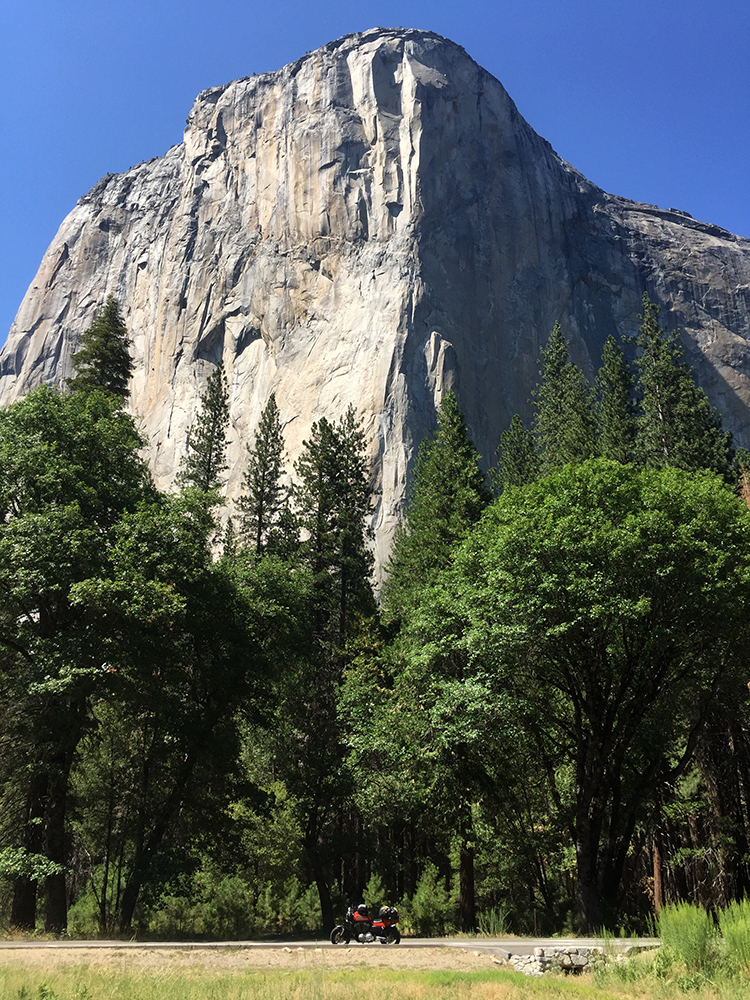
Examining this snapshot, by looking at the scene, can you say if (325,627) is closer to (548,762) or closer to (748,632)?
(548,762)

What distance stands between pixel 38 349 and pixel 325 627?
246ft

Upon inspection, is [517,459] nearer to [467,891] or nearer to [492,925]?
[467,891]

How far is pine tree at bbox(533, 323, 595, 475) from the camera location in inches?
1303

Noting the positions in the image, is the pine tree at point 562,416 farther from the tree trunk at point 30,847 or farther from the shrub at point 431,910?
the tree trunk at point 30,847

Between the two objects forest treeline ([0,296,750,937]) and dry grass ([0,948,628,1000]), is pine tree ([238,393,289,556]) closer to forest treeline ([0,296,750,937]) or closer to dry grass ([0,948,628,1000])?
forest treeline ([0,296,750,937])

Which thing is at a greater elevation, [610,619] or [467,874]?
[610,619]

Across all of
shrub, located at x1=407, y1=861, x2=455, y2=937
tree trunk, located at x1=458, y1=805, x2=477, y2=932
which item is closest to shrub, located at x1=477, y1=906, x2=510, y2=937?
tree trunk, located at x1=458, y1=805, x2=477, y2=932

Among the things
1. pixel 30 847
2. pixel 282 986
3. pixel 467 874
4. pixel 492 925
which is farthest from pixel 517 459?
pixel 282 986

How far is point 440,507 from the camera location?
27625 mm

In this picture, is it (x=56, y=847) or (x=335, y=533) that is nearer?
(x=56, y=847)

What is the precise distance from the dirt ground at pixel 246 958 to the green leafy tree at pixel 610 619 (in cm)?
574

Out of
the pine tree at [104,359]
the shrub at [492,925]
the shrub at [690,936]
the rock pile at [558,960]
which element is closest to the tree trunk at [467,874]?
the shrub at [492,925]

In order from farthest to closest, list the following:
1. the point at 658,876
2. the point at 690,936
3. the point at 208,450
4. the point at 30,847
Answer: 1. the point at 208,450
2. the point at 658,876
3. the point at 30,847
4. the point at 690,936

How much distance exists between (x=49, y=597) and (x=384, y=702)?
31.2ft
